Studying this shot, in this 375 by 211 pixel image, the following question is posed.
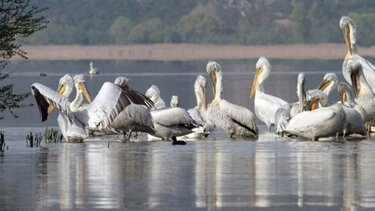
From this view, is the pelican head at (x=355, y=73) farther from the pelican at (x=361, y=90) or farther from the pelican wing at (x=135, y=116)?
the pelican wing at (x=135, y=116)

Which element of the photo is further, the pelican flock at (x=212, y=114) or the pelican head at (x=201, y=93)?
the pelican head at (x=201, y=93)

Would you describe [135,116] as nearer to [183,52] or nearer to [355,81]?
[355,81]

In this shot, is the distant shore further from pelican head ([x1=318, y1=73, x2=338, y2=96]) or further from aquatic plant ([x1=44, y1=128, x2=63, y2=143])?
aquatic plant ([x1=44, y1=128, x2=63, y2=143])

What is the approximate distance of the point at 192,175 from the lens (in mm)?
15312

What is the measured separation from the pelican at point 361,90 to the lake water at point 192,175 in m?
1.03

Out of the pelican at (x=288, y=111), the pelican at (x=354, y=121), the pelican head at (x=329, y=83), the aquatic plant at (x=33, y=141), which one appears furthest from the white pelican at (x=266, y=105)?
the aquatic plant at (x=33, y=141)

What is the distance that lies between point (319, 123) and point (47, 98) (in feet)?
12.1

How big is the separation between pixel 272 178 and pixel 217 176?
58 cm

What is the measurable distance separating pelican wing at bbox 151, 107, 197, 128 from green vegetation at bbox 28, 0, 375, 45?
7963 centimetres

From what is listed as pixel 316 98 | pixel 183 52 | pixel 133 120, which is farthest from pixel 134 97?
pixel 183 52

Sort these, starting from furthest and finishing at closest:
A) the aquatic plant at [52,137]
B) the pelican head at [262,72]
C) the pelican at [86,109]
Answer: the pelican head at [262,72] → the aquatic plant at [52,137] → the pelican at [86,109]

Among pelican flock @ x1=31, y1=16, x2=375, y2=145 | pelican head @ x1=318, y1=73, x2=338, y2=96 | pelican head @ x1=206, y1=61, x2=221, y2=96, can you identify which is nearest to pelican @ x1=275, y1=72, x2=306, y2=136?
pelican flock @ x1=31, y1=16, x2=375, y2=145

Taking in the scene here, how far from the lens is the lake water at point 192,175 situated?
1313 centimetres

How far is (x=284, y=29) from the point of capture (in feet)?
366
